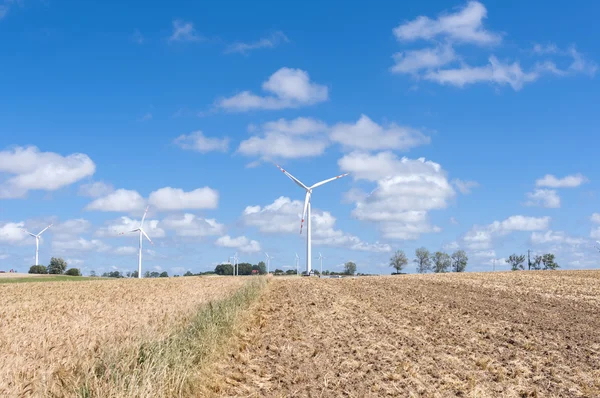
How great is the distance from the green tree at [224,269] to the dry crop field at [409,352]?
441 ft

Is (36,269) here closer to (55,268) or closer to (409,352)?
(55,268)

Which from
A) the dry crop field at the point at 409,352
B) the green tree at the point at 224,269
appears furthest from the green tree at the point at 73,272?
the dry crop field at the point at 409,352

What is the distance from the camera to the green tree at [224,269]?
537ft

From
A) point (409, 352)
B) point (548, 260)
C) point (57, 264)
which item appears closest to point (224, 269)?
point (57, 264)

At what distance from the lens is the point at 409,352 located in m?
18.0

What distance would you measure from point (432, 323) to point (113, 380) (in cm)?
1718

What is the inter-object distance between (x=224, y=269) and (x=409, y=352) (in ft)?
490

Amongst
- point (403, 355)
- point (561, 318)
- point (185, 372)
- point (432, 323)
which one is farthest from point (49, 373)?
point (561, 318)

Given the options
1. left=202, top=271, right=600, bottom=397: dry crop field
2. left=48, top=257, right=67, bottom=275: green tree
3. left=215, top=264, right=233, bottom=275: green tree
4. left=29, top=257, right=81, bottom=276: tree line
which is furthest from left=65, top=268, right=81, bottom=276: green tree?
left=202, top=271, right=600, bottom=397: dry crop field

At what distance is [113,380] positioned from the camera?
9789 mm

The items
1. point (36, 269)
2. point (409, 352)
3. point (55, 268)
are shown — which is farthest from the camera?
point (55, 268)

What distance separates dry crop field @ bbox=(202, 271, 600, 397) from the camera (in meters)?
14.2

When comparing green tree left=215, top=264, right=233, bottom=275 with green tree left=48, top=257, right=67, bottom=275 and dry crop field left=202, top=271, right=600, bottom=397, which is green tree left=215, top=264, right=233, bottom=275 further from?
dry crop field left=202, top=271, right=600, bottom=397

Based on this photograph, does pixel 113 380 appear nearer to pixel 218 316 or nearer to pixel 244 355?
pixel 244 355
